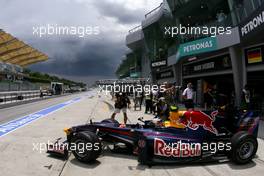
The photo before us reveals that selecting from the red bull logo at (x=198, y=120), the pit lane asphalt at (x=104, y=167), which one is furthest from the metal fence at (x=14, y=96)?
the red bull logo at (x=198, y=120)

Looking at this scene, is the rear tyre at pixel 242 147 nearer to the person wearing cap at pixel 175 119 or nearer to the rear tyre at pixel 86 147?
the person wearing cap at pixel 175 119

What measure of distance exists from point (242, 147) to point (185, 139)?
4.24 ft

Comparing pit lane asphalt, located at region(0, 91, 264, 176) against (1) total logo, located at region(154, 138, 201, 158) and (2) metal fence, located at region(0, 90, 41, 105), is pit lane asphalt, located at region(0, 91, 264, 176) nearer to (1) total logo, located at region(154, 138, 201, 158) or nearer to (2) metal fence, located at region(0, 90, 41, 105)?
(1) total logo, located at region(154, 138, 201, 158)

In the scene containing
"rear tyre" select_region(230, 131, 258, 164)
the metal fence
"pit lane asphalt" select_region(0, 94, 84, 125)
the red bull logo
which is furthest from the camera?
the metal fence

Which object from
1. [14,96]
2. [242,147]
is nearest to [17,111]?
[14,96]

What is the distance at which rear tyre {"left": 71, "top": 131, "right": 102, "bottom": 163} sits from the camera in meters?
6.97

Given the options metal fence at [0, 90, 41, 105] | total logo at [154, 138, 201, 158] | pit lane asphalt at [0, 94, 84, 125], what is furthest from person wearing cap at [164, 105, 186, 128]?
metal fence at [0, 90, 41, 105]

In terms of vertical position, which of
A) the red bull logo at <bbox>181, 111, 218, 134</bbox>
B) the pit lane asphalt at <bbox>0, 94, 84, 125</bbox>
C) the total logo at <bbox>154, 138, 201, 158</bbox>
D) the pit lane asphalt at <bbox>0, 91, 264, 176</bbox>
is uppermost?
the red bull logo at <bbox>181, 111, 218, 134</bbox>

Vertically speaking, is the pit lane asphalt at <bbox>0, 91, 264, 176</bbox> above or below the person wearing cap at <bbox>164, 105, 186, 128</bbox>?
below

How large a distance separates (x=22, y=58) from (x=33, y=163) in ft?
224

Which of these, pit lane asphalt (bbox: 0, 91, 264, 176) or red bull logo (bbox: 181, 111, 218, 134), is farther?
red bull logo (bbox: 181, 111, 218, 134)

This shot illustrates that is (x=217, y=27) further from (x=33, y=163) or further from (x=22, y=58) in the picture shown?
(x=22, y=58)

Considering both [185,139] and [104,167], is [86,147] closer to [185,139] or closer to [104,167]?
[104,167]

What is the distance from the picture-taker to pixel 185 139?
7.01m
